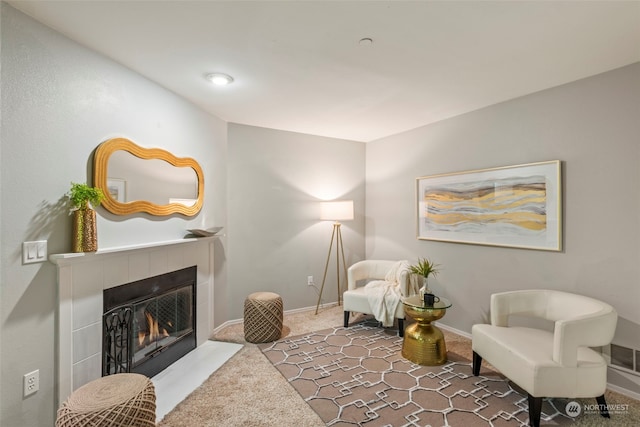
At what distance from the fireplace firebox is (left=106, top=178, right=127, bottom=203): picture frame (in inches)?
26.4

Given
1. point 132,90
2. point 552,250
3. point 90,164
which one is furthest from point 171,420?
point 552,250

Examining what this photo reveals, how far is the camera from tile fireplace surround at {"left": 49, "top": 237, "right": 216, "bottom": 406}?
1945 millimetres

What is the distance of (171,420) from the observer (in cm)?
211

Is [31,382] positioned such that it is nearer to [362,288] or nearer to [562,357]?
[362,288]

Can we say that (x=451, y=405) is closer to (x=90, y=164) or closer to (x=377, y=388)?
(x=377, y=388)

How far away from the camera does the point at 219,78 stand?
262cm

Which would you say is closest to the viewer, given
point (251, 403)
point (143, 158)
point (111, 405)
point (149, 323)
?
point (111, 405)

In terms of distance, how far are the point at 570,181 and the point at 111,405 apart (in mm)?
3703

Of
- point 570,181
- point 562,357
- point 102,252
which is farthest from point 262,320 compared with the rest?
point 570,181

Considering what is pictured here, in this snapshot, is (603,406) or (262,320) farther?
(262,320)

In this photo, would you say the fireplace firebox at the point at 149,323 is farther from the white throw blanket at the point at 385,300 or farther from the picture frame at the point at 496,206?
the picture frame at the point at 496,206

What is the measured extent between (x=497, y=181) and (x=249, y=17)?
2.80m
